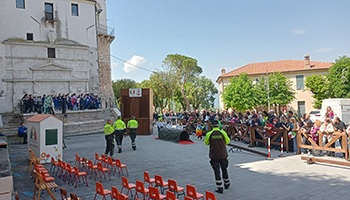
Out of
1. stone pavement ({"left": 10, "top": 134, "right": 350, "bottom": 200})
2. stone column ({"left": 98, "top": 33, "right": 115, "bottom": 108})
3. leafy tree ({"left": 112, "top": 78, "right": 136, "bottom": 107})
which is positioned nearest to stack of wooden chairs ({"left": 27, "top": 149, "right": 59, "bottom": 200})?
stone pavement ({"left": 10, "top": 134, "right": 350, "bottom": 200})

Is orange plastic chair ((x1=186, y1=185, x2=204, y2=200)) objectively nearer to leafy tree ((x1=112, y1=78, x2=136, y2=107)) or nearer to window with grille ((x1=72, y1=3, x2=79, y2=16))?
window with grille ((x1=72, y1=3, x2=79, y2=16))

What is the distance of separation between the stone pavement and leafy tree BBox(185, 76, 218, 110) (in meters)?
42.5

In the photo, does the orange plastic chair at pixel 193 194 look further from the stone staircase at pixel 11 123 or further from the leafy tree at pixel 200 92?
the leafy tree at pixel 200 92

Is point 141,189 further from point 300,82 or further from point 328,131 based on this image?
point 300,82

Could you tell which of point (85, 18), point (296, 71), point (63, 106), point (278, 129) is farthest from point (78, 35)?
point (296, 71)

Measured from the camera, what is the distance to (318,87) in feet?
137

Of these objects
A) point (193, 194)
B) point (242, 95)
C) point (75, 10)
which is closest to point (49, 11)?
point (75, 10)

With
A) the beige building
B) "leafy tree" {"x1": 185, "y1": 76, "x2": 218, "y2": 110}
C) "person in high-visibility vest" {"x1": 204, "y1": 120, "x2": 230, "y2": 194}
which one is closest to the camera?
"person in high-visibility vest" {"x1": 204, "y1": 120, "x2": 230, "y2": 194}

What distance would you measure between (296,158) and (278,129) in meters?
2.02

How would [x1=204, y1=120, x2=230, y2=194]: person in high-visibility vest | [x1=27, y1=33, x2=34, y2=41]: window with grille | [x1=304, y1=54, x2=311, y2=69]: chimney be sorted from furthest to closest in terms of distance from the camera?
[x1=304, y1=54, x2=311, y2=69]: chimney, [x1=27, y1=33, x2=34, y2=41]: window with grille, [x1=204, y1=120, x2=230, y2=194]: person in high-visibility vest

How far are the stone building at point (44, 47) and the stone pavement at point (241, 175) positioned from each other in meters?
14.0

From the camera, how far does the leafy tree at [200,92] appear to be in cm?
5553

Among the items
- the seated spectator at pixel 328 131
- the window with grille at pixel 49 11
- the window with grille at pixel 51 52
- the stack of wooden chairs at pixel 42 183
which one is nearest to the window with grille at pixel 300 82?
the seated spectator at pixel 328 131

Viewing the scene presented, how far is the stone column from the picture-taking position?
3622 cm
